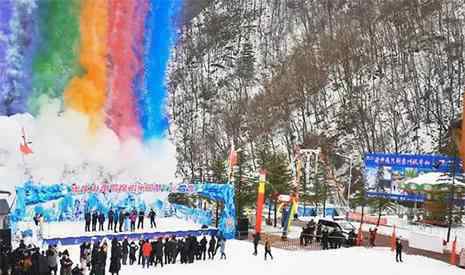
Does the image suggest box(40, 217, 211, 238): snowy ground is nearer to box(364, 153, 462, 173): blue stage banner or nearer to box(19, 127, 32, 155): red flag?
box(19, 127, 32, 155): red flag

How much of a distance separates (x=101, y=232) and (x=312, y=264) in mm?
8925

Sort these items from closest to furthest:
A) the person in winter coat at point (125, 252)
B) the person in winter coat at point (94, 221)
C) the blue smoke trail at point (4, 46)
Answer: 1. the person in winter coat at point (125, 252)
2. the person in winter coat at point (94, 221)
3. the blue smoke trail at point (4, 46)

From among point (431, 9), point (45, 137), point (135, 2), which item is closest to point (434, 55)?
point (431, 9)

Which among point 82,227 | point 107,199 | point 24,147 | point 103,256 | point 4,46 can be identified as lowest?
point 103,256

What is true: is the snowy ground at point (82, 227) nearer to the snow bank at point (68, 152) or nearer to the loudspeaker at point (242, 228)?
the loudspeaker at point (242, 228)

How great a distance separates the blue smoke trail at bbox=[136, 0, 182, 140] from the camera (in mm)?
34625

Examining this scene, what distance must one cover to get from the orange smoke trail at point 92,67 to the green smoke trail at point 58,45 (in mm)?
377

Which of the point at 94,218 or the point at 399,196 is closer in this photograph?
the point at 94,218

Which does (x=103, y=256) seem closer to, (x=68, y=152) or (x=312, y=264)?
(x=312, y=264)

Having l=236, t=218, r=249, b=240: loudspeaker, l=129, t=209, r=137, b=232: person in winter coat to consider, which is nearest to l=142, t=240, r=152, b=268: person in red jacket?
l=129, t=209, r=137, b=232: person in winter coat

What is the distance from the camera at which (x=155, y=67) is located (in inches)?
1395

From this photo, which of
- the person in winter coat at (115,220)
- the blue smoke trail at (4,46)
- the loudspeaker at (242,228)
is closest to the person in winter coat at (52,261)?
the person in winter coat at (115,220)

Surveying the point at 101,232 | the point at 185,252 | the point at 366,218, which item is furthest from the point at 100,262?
the point at 366,218

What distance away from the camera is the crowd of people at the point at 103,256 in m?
16.7
